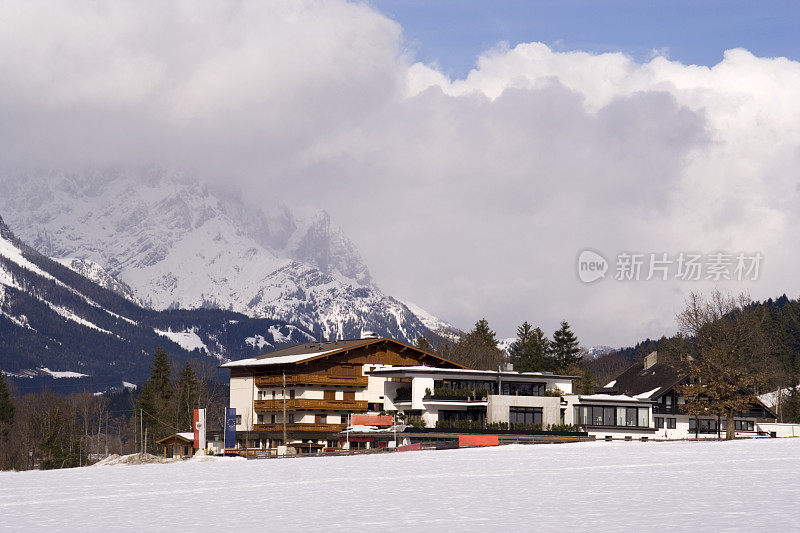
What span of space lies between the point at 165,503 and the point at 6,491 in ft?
48.4

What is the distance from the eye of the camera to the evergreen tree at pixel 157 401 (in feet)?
543

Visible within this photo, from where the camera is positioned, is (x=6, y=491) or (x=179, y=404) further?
(x=179, y=404)

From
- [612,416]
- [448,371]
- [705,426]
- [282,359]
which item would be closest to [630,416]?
[612,416]

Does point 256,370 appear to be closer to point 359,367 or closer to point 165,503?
point 359,367

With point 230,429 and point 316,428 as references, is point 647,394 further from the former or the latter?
point 230,429

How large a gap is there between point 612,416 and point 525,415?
48.8 ft

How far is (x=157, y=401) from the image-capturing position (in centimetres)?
17012

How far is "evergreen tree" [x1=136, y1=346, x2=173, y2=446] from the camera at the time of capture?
165 m

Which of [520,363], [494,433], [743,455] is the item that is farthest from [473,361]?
[743,455]

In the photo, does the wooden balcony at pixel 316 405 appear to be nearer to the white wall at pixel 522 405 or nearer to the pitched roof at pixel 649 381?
the white wall at pixel 522 405

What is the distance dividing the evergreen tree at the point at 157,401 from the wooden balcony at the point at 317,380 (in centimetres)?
3304

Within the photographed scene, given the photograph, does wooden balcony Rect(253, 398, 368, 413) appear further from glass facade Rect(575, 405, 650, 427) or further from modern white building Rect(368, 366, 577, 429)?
glass facade Rect(575, 405, 650, 427)

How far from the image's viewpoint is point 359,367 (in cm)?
13612

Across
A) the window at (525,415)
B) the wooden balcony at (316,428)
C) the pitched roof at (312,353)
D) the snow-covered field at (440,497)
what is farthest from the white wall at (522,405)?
the snow-covered field at (440,497)
